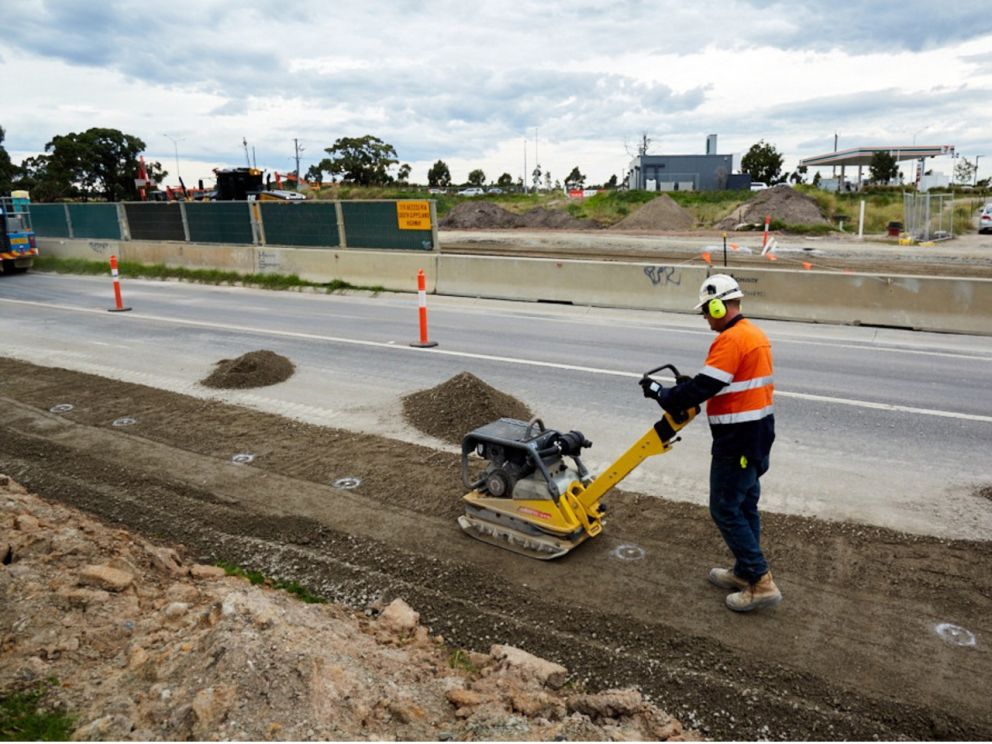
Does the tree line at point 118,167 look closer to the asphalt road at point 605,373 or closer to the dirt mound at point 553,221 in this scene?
the dirt mound at point 553,221

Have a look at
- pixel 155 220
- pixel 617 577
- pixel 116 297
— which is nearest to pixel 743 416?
pixel 617 577

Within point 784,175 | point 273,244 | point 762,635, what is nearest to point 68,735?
point 762,635

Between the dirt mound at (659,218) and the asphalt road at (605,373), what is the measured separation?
2776 cm

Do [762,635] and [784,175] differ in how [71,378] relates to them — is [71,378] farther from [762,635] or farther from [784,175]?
[784,175]

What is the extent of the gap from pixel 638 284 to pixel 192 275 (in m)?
13.2

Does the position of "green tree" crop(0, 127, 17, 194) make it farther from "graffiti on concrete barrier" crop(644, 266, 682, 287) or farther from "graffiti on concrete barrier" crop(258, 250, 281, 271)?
"graffiti on concrete barrier" crop(644, 266, 682, 287)

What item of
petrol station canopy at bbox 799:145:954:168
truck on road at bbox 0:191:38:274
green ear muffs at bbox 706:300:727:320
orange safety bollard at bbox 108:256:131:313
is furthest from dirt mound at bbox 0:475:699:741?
petrol station canopy at bbox 799:145:954:168

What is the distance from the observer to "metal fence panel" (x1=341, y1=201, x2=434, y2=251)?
17.8 metres

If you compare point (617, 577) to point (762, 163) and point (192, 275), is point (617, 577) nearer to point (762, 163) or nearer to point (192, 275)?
point (192, 275)

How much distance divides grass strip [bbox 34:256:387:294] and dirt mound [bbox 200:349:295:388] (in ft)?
25.8

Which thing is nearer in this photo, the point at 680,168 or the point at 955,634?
the point at 955,634

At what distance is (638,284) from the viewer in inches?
579

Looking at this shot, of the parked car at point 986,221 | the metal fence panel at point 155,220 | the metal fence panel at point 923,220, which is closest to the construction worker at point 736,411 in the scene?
the metal fence panel at point 155,220

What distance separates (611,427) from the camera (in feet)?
25.3
